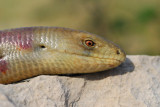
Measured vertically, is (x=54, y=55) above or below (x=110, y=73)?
above

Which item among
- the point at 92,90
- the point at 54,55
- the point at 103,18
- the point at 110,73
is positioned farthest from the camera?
the point at 103,18

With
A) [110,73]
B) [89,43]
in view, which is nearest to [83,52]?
[89,43]

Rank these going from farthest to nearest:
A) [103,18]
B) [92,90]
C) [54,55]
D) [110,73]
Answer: [103,18]
[110,73]
[54,55]
[92,90]

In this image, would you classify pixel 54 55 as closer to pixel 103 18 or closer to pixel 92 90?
pixel 92 90

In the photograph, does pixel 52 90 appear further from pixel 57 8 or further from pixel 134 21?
pixel 57 8

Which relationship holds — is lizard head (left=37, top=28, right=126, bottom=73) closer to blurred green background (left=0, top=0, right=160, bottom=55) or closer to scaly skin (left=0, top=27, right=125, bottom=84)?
scaly skin (left=0, top=27, right=125, bottom=84)

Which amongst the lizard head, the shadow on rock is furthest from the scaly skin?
the shadow on rock

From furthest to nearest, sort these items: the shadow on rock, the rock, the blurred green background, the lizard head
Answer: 1. the blurred green background
2. the shadow on rock
3. the lizard head
4. the rock

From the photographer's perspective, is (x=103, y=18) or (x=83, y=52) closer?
(x=83, y=52)
